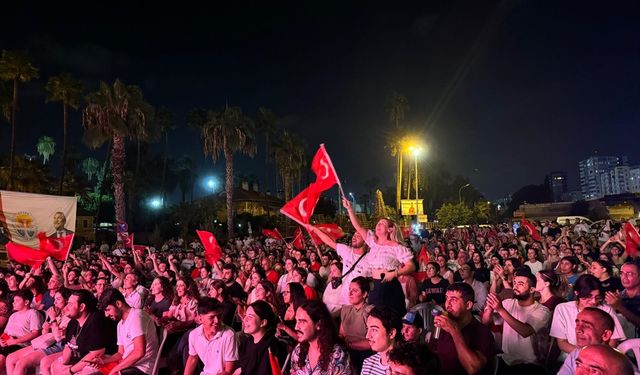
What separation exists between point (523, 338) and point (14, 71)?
35896mm

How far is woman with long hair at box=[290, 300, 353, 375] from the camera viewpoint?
13.8 feet

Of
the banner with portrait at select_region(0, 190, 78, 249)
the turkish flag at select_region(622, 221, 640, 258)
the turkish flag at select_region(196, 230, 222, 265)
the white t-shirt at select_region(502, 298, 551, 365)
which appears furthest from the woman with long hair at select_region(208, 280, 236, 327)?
the turkish flag at select_region(622, 221, 640, 258)

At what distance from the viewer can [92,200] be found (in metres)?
55.2

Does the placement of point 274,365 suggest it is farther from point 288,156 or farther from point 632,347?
point 288,156

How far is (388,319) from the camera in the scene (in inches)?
157

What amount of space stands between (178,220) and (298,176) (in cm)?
1853

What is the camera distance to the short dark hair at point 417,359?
10.1 feet

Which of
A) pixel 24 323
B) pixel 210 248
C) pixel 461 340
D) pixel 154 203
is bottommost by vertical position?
pixel 24 323

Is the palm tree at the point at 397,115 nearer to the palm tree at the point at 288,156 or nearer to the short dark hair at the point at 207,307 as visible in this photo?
the palm tree at the point at 288,156

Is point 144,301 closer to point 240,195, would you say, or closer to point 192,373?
point 192,373

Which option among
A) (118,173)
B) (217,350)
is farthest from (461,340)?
(118,173)

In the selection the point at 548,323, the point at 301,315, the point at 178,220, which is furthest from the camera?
the point at 178,220

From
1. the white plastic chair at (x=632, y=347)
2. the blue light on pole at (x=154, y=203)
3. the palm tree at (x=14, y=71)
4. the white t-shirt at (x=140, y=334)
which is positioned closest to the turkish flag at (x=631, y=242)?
the white plastic chair at (x=632, y=347)

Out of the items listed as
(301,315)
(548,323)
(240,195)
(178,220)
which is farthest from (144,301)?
(240,195)
